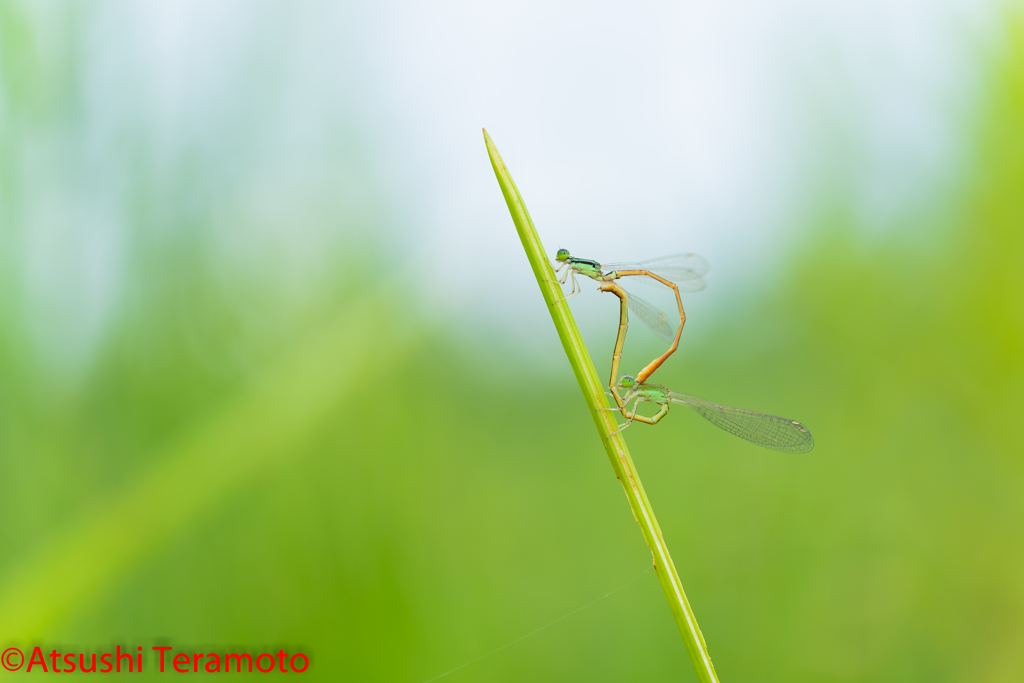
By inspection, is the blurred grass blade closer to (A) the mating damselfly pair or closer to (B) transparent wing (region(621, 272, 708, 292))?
(A) the mating damselfly pair

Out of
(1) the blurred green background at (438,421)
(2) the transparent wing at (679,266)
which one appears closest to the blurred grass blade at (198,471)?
(1) the blurred green background at (438,421)

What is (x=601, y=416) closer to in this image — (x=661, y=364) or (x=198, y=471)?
(x=661, y=364)

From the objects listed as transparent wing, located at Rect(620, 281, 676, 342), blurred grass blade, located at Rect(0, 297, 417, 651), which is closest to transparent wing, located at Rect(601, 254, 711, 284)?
transparent wing, located at Rect(620, 281, 676, 342)

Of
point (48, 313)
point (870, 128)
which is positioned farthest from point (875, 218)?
point (48, 313)

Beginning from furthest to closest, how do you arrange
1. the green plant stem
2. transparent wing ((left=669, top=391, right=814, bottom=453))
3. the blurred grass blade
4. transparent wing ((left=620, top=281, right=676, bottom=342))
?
transparent wing ((left=620, top=281, right=676, bottom=342))
transparent wing ((left=669, top=391, right=814, bottom=453))
the blurred grass blade
the green plant stem

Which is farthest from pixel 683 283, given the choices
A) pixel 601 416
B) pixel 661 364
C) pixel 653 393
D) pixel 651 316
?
pixel 601 416

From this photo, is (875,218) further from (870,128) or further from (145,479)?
(145,479)
